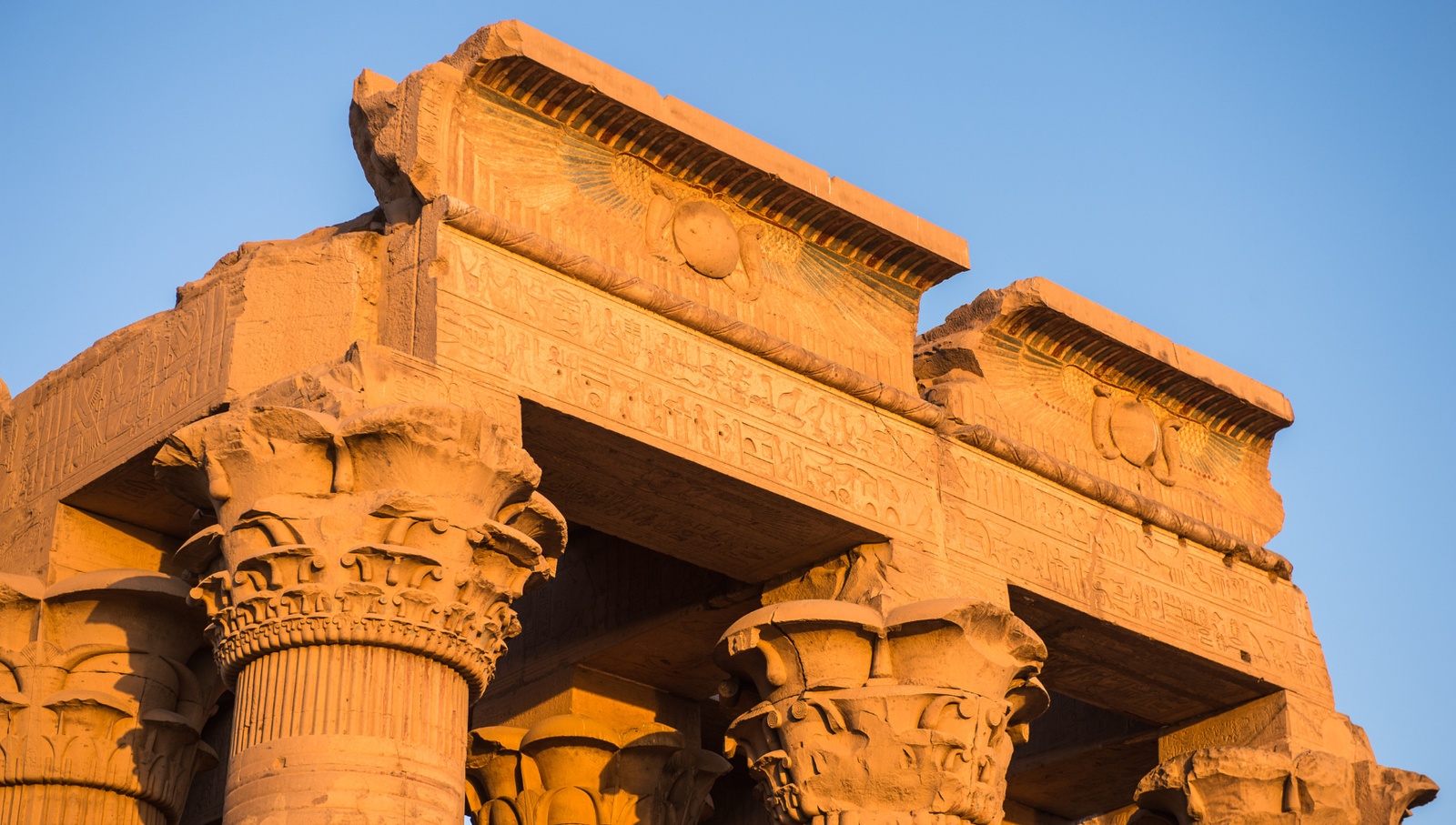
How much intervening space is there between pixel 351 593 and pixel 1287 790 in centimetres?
681

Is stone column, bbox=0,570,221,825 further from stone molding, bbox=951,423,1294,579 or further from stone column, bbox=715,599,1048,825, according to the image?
stone molding, bbox=951,423,1294,579

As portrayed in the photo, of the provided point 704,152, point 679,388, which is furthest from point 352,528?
point 704,152

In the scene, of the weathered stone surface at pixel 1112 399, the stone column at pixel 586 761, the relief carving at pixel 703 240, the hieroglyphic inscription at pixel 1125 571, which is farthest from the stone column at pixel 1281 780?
the relief carving at pixel 703 240

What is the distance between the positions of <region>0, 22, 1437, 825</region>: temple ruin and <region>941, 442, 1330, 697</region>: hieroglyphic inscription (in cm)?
3

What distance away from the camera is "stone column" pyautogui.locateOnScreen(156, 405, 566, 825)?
25.2 ft

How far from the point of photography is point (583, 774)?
12.0 metres

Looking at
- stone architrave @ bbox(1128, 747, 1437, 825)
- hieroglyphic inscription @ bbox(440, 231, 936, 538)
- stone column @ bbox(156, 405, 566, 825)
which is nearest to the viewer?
stone column @ bbox(156, 405, 566, 825)

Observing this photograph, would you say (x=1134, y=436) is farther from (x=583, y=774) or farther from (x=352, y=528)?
(x=352, y=528)

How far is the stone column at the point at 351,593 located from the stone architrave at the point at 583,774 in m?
3.81

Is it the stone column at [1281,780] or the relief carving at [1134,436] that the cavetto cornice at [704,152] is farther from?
the stone column at [1281,780]

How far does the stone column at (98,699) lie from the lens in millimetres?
9430

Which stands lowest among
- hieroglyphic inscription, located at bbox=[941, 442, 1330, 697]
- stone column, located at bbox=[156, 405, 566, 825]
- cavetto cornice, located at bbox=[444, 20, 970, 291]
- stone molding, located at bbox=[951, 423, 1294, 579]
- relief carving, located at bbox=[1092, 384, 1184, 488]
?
stone column, located at bbox=[156, 405, 566, 825]

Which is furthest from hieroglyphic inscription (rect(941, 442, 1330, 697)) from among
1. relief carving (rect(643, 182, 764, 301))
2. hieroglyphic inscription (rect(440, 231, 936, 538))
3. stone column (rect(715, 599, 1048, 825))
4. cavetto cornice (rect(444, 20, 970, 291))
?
relief carving (rect(643, 182, 764, 301))

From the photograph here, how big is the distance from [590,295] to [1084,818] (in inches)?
330
